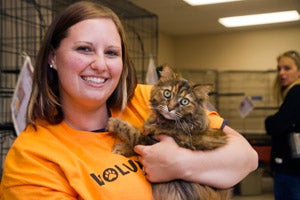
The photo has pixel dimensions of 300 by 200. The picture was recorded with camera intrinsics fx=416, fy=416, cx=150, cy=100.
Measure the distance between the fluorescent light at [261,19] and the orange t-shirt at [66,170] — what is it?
5469 mm

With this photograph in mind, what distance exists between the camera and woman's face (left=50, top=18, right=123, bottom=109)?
4.03 ft

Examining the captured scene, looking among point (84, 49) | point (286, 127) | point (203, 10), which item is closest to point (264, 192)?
point (203, 10)

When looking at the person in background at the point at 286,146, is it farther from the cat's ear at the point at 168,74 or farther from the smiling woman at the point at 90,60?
the smiling woman at the point at 90,60

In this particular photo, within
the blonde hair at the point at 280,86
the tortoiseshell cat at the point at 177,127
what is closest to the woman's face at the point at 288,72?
the blonde hair at the point at 280,86

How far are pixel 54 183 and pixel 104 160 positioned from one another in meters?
0.17

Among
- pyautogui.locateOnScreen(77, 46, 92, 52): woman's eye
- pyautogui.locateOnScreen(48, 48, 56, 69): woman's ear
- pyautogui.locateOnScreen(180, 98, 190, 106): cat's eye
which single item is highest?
pyautogui.locateOnScreen(77, 46, 92, 52): woman's eye

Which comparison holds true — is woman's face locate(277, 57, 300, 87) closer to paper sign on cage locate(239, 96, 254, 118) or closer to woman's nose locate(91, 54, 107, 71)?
woman's nose locate(91, 54, 107, 71)

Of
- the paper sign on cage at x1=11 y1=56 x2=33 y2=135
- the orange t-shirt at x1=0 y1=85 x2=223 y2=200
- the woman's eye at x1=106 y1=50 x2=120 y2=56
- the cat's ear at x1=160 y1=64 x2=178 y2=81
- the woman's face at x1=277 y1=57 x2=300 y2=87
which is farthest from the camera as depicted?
the woman's face at x1=277 y1=57 x2=300 y2=87

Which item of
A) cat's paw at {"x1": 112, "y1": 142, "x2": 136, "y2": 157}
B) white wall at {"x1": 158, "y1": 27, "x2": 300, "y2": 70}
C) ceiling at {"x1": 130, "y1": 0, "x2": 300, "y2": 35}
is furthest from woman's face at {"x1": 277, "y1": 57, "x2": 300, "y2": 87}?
white wall at {"x1": 158, "y1": 27, "x2": 300, "y2": 70}

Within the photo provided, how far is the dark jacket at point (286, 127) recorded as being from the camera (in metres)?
2.82

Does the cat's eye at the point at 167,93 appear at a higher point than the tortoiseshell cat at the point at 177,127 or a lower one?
higher

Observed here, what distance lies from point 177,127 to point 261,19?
18.3 feet

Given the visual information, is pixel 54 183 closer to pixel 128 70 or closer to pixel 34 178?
pixel 34 178

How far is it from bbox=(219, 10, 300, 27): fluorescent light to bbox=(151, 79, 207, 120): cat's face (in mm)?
5037
